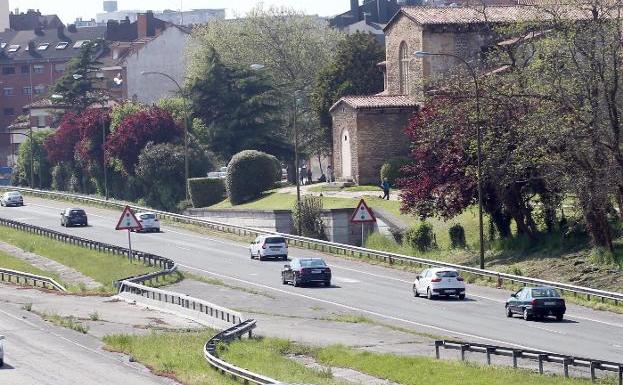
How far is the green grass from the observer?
62.4 metres

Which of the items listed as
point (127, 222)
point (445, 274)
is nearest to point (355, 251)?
point (127, 222)

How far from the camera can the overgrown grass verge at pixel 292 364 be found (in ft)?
102

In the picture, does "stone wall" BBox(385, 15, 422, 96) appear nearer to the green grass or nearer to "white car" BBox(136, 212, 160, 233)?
"white car" BBox(136, 212, 160, 233)

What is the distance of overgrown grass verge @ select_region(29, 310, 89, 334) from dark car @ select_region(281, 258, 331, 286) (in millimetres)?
12623

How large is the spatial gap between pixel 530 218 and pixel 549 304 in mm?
19578

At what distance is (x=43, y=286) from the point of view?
59.9m

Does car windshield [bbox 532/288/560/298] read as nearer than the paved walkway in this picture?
Yes

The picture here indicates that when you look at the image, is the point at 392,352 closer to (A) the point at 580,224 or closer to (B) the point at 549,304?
(B) the point at 549,304

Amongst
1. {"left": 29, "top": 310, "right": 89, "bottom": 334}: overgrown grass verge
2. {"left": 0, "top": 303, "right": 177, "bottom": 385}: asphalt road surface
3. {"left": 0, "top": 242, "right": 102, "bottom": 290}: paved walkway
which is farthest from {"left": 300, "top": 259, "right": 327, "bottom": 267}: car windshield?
{"left": 0, "top": 303, "right": 177, "bottom": 385}: asphalt road surface

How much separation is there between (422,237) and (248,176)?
2573 centimetres

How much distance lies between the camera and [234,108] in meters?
105

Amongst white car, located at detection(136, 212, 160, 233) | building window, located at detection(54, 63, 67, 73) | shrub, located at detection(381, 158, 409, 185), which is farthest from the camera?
building window, located at detection(54, 63, 67, 73)

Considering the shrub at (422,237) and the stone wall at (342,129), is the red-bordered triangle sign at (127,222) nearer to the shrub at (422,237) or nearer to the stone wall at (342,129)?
the shrub at (422,237)

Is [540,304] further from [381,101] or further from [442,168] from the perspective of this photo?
[381,101]
